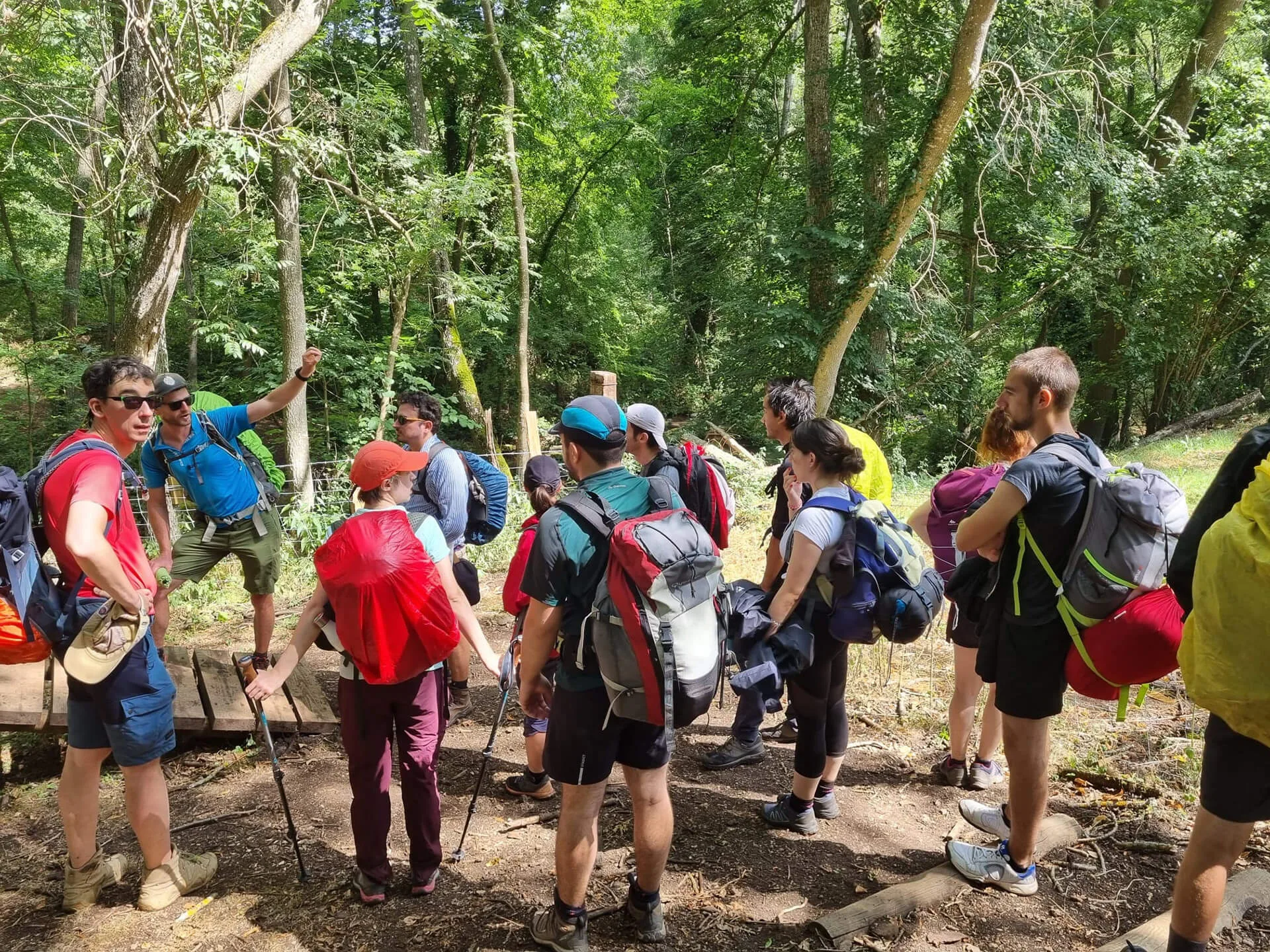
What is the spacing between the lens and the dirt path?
2982 millimetres

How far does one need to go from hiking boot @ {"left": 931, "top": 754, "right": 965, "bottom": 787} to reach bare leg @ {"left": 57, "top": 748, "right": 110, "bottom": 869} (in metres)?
3.77

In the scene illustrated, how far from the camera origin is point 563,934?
2.79 m

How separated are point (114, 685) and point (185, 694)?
1777 millimetres

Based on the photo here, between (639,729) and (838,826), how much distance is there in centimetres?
155

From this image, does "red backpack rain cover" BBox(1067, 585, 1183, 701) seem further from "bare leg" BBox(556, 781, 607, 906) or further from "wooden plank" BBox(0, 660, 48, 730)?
"wooden plank" BBox(0, 660, 48, 730)

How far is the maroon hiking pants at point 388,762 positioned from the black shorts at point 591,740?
2.05 ft

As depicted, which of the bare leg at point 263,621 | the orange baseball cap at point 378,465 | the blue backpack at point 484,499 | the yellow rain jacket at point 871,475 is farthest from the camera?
the bare leg at point 263,621

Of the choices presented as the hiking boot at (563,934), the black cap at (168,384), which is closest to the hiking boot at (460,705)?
the hiking boot at (563,934)

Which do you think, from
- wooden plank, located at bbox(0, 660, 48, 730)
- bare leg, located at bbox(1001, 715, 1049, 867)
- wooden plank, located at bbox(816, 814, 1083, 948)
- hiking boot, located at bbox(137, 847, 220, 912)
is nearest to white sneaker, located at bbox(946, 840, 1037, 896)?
wooden plank, located at bbox(816, 814, 1083, 948)

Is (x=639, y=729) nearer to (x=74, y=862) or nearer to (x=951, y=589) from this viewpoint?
(x=951, y=589)

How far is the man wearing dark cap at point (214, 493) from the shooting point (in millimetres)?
4609

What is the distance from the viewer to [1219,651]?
Answer: 2.14m

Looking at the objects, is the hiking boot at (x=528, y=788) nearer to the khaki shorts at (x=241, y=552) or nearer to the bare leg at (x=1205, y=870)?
the khaki shorts at (x=241, y=552)

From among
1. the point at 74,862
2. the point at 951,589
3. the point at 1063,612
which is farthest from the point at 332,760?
the point at 1063,612
